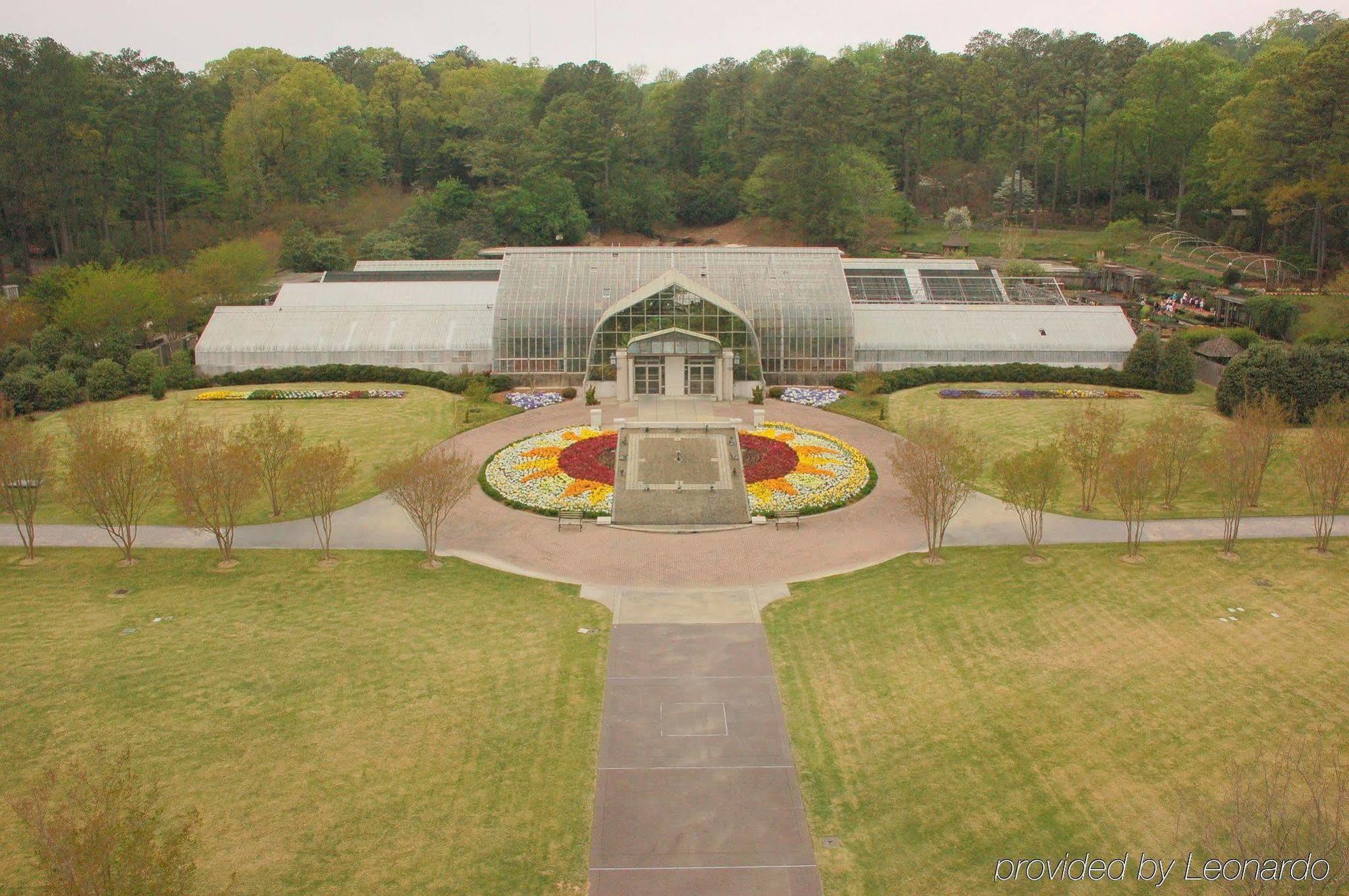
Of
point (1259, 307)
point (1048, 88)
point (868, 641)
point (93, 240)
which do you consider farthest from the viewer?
point (1048, 88)

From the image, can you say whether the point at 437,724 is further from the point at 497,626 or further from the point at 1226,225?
the point at 1226,225

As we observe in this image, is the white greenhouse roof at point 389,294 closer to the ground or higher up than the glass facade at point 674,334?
higher up

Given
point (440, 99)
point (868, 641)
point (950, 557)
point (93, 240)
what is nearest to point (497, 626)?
point (868, 641)

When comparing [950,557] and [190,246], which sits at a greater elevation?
[190,246]

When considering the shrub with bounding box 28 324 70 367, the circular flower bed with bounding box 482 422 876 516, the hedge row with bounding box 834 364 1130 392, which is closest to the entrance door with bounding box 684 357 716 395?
the circular flower bed with bounding box 482 422 876 516

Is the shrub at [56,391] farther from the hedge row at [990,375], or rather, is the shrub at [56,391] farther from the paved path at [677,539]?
the hedge row at [990,375]

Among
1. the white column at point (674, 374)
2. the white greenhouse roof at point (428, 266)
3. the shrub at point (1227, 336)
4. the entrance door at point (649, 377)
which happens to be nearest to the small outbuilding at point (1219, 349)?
the shrub at point (1227, 336)
